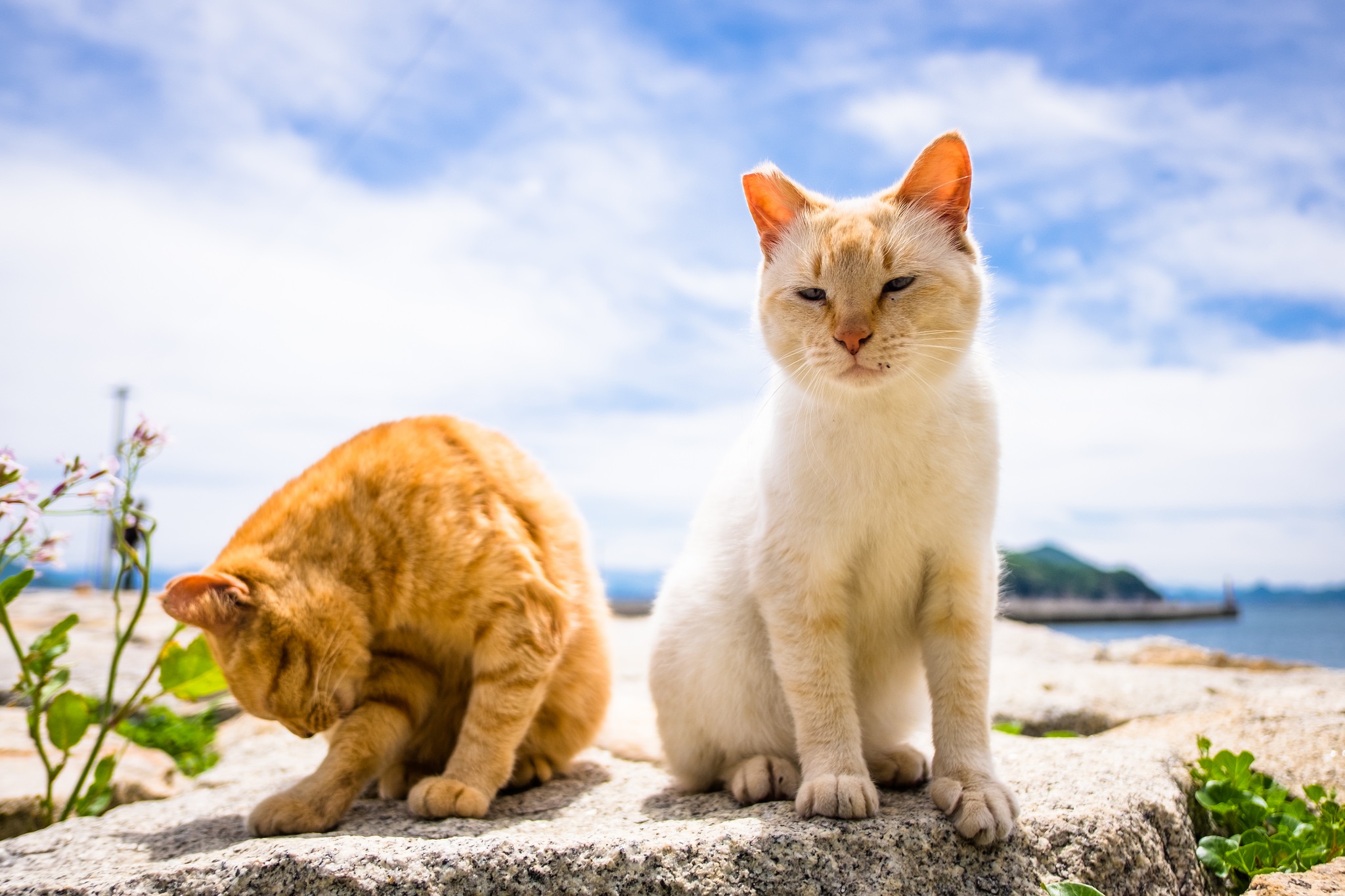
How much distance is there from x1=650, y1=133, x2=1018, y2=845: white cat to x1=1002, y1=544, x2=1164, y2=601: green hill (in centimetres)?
1365

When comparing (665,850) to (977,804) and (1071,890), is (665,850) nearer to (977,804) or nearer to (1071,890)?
(977,804)

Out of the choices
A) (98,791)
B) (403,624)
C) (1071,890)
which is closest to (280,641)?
(403,624)

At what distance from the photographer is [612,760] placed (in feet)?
10.2

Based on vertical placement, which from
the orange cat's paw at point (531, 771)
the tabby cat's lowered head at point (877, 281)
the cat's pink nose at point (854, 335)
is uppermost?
the tabby cat's lowered head at point (877, 281)

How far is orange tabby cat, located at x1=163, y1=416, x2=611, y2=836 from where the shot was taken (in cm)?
231

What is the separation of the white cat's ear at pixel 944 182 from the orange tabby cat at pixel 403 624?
57.2 inches

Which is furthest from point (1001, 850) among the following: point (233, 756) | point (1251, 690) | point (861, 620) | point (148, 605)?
point (148, 605)

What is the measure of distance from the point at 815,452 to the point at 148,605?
691 centimetres

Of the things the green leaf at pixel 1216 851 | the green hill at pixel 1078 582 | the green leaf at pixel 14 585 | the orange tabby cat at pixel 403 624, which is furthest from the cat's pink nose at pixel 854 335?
the green hill at pixel 1078 582

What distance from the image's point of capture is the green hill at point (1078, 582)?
15.2m

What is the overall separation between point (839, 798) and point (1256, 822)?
4.53 feet

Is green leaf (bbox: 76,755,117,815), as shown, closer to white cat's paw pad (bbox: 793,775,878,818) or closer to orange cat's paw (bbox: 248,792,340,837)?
orange cat's paw (bbox: 248,792,340,837)

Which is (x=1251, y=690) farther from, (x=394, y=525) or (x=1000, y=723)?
(x=394, y=525)

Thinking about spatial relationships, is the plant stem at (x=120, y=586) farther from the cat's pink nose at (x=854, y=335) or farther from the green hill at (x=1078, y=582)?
the green hill at (x=1078, y=582)
